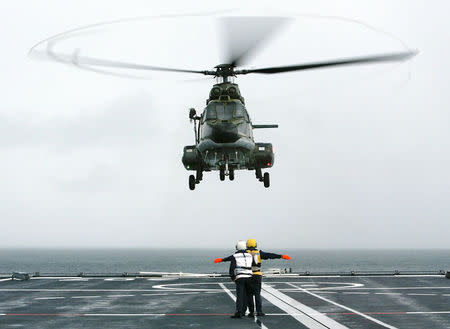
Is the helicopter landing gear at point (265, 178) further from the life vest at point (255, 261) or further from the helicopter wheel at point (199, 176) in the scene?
the life vest at point (255, 261)

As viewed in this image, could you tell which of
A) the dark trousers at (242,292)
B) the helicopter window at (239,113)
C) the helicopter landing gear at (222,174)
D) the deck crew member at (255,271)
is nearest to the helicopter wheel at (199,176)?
the helicopter landing gear at (222,174)

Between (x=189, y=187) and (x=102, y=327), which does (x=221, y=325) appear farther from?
(x=189, y=187)

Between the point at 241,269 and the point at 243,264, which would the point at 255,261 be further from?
the point at 241,269

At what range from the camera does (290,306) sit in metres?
18.0

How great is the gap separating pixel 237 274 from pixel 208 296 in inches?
302

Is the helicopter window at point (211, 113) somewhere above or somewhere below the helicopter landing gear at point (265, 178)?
above

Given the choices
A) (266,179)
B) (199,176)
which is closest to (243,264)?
(199,176)

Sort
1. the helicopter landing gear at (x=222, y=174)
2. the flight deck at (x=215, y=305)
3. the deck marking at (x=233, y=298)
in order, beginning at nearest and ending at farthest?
the deck marking at (x=233, y=298) → the flight deck at (x=215, y=305) → the helicopter landing gear at (x=222, y=174)

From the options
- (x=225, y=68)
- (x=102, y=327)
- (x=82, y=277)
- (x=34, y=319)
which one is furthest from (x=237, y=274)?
(x=82, y=277)

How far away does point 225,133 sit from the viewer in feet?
75.3

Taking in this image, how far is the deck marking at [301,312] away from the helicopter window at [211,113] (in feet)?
Answer: 27.4

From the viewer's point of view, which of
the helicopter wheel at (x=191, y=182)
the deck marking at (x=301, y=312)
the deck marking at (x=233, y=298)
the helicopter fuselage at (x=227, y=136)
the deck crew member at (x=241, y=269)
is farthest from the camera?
the helicopter wheel at (x=191, y=182)

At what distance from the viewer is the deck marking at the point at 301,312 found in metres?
13.7

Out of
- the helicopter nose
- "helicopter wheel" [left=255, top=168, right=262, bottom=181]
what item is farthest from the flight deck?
the helicopter nose
